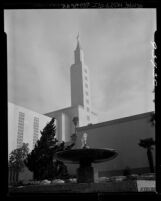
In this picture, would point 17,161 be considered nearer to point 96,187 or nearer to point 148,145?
point 148,145

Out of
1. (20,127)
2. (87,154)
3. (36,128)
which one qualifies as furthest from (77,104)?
(87,154)

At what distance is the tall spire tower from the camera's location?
6688 centimetres

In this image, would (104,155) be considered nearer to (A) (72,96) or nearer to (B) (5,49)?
(B) (5,49)

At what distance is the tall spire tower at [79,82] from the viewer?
66.9m

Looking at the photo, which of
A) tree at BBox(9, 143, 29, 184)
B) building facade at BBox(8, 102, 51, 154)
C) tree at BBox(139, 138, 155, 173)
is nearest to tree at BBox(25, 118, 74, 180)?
tree at BBox(9, 143, 29, 184)

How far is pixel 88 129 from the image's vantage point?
4016 cm

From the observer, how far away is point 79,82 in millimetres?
67312

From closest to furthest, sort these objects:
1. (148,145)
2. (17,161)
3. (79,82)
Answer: (148,145) → (17,161) → (79,82)

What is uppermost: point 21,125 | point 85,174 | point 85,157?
point 21,125

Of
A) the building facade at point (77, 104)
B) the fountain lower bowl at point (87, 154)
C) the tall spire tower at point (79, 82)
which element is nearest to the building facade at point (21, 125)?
the building facade at point (77, 104)

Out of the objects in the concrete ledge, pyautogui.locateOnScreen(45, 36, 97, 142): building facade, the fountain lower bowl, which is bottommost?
the concrete ledge

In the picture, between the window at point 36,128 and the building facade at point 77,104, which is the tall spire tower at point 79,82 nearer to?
the building facade at point 77,104

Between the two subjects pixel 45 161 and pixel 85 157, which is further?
pixel 45 161

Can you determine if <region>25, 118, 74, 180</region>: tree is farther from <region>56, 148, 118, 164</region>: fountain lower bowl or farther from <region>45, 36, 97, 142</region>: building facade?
<region>45, 36, 97, 142</region>: building facade
